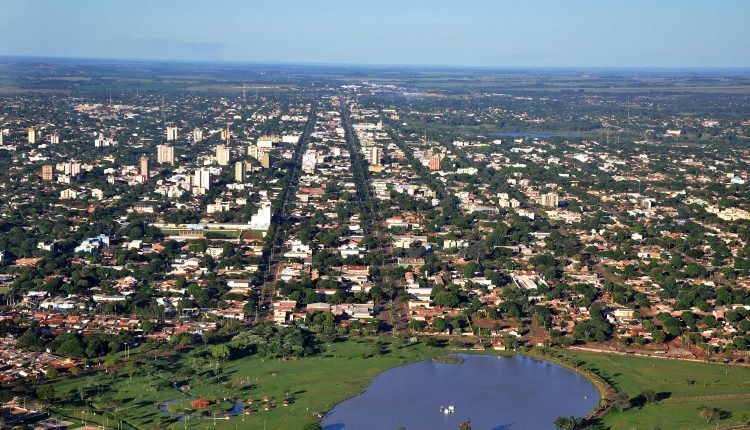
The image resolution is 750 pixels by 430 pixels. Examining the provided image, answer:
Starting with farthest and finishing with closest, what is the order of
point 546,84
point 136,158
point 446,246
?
point 546,84 < point 136,158 < point 446,246

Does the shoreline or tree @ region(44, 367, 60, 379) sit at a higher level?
tree @ region(44, 367, 60, 379)

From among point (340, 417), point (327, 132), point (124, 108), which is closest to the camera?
point (340, 417)

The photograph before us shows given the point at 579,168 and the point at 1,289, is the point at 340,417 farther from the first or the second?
the point at 579,168

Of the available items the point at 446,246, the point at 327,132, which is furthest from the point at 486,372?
the point at 327,132

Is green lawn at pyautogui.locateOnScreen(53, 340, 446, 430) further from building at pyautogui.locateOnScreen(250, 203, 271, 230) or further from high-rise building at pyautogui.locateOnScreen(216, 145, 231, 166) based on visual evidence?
high-rise building at pyautogui.locateOnScreen(216, 145, 231, 166)

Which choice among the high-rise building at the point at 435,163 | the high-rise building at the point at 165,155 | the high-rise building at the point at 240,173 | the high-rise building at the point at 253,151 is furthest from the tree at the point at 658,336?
the high-rise building at the point at 253,151

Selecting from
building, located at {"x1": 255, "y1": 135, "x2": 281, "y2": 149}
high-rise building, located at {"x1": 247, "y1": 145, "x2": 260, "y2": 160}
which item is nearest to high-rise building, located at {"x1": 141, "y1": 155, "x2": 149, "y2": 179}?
high-rise building, located at {"x1": 247, "y1": 145, "x2": 260, "y2": 160}
